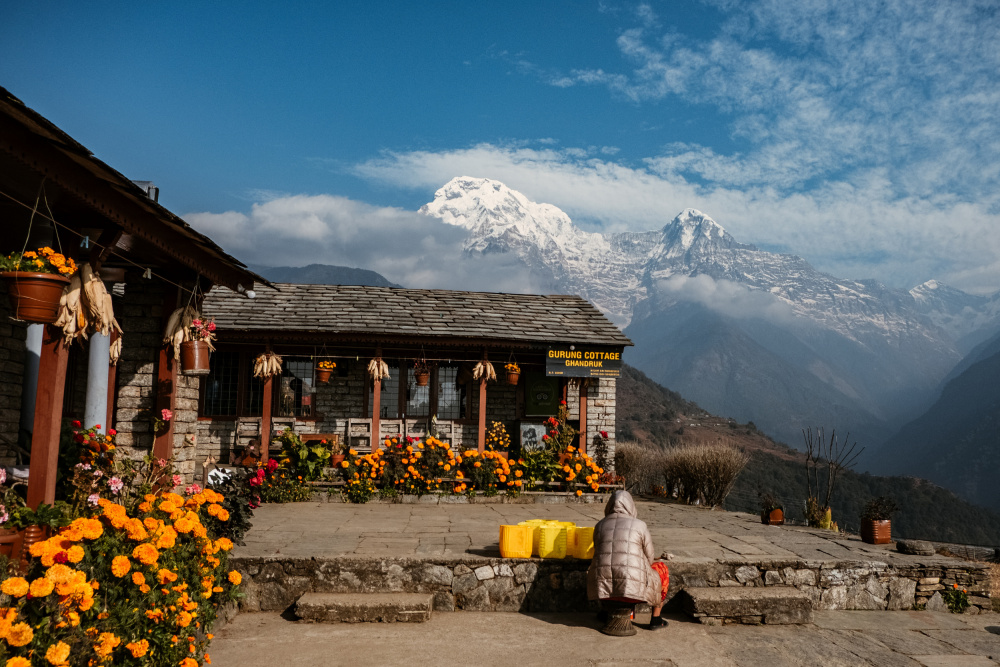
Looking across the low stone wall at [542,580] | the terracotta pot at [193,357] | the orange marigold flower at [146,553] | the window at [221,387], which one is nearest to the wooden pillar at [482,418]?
the window at [221,387]

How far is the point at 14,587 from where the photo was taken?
3.30 metres

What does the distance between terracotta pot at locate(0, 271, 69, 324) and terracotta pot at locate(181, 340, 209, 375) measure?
3.22m

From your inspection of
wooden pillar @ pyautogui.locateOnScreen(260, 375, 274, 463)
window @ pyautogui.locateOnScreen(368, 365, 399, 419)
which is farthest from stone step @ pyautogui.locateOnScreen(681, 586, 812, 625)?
window @ pyautogui.locateOnScreen(368, 365, 399, 419)

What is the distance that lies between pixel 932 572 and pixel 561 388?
9.66 meters

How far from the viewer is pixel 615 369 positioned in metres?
14.6

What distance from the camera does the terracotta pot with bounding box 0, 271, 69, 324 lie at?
175 inches

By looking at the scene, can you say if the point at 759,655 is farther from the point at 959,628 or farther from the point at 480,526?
the point at 480,526

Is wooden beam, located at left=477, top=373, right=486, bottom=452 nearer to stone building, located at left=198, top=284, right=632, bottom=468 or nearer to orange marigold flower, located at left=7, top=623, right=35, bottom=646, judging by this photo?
stone building, located at left=198, top=284, right=632, bottom=468

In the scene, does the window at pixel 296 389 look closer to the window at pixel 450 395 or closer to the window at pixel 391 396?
the window at pixel 391 396

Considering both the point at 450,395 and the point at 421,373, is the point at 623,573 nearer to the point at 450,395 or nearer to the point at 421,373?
the point at 421,373

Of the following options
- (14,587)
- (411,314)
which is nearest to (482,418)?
(411,314)

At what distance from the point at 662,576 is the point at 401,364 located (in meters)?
11.1

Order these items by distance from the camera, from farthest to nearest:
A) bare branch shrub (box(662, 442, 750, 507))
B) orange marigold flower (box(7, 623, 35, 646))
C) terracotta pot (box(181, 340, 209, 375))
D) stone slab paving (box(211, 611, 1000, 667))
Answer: bare branch shrub (box(662, 442, 750, 507)), terracotta pot (box(181, 340, 209, 375)), stone slab paving (box(211, 611, 1000, 667)), orange marigold flower (box(7, 623, 35, 646))

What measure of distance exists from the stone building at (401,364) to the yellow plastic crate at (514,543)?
7154 millimetres
